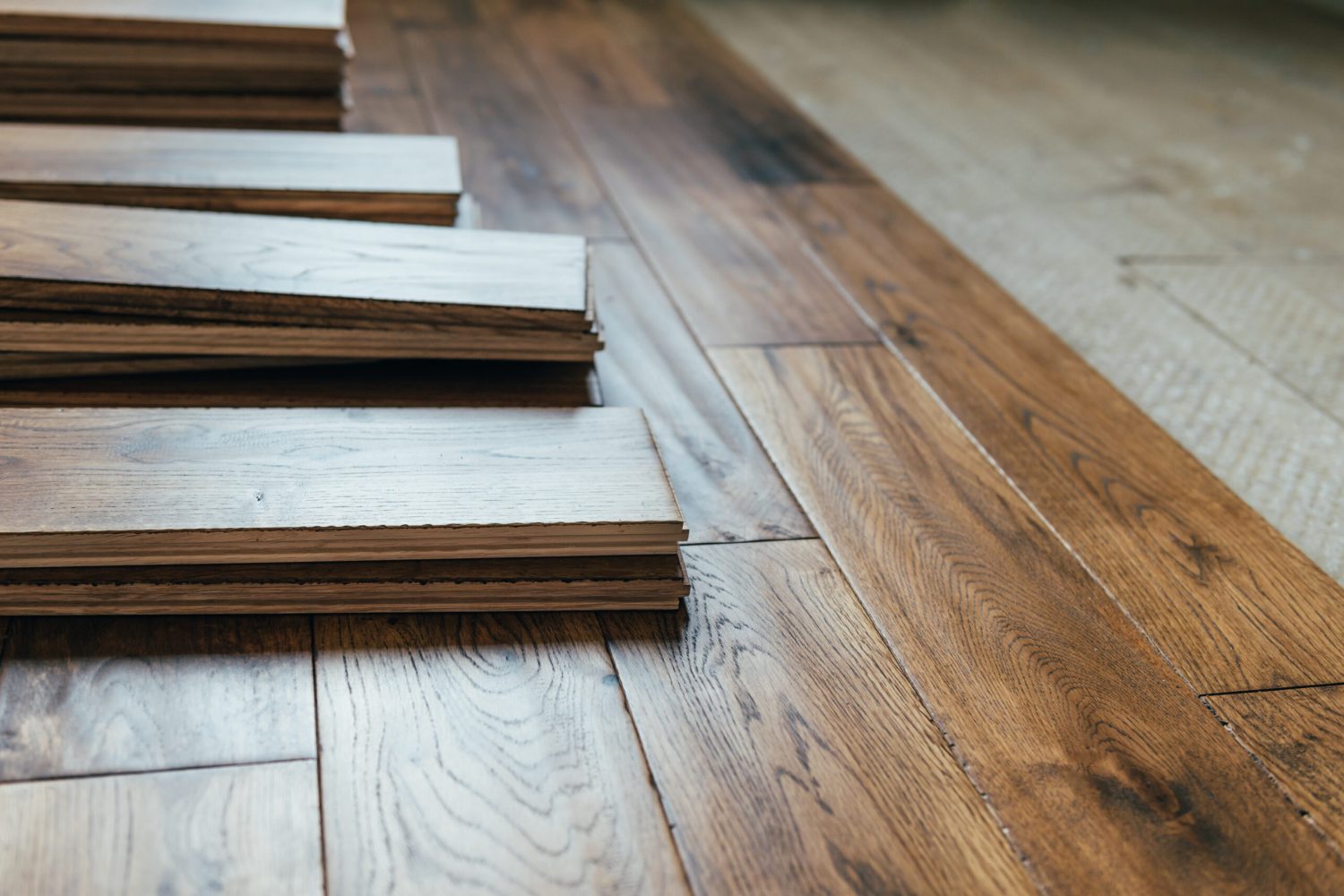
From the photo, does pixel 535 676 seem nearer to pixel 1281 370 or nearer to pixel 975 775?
pixel 975 775

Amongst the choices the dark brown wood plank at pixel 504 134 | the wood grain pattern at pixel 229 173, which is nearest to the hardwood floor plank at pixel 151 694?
the wood grain pattern at pixel 229 173

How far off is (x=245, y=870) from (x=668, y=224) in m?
1.45

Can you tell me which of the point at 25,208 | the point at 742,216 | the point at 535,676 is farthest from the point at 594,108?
the point at 535,676

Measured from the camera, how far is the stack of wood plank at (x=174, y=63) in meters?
1.96

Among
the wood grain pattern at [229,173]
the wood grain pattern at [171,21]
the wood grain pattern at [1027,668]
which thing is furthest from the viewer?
the wood grain pattern at [171,21]

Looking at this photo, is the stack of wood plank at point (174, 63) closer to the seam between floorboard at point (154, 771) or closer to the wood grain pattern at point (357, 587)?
the wood grain pattern at point (357, 587)

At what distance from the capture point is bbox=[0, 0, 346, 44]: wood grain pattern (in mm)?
1935

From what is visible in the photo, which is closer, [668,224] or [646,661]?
[646,661]

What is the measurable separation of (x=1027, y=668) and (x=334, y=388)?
2.70 feet

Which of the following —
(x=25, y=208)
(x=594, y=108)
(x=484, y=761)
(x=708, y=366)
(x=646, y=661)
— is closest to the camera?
(x=484, y=761)

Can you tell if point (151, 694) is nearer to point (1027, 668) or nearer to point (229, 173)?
point (1027, 668)

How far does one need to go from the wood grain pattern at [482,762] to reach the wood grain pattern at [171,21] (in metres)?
1.28

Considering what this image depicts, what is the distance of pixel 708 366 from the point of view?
1666mm

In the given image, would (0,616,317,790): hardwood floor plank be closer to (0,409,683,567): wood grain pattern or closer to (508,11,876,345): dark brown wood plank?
(0,409,683,567): wood grain pattern
